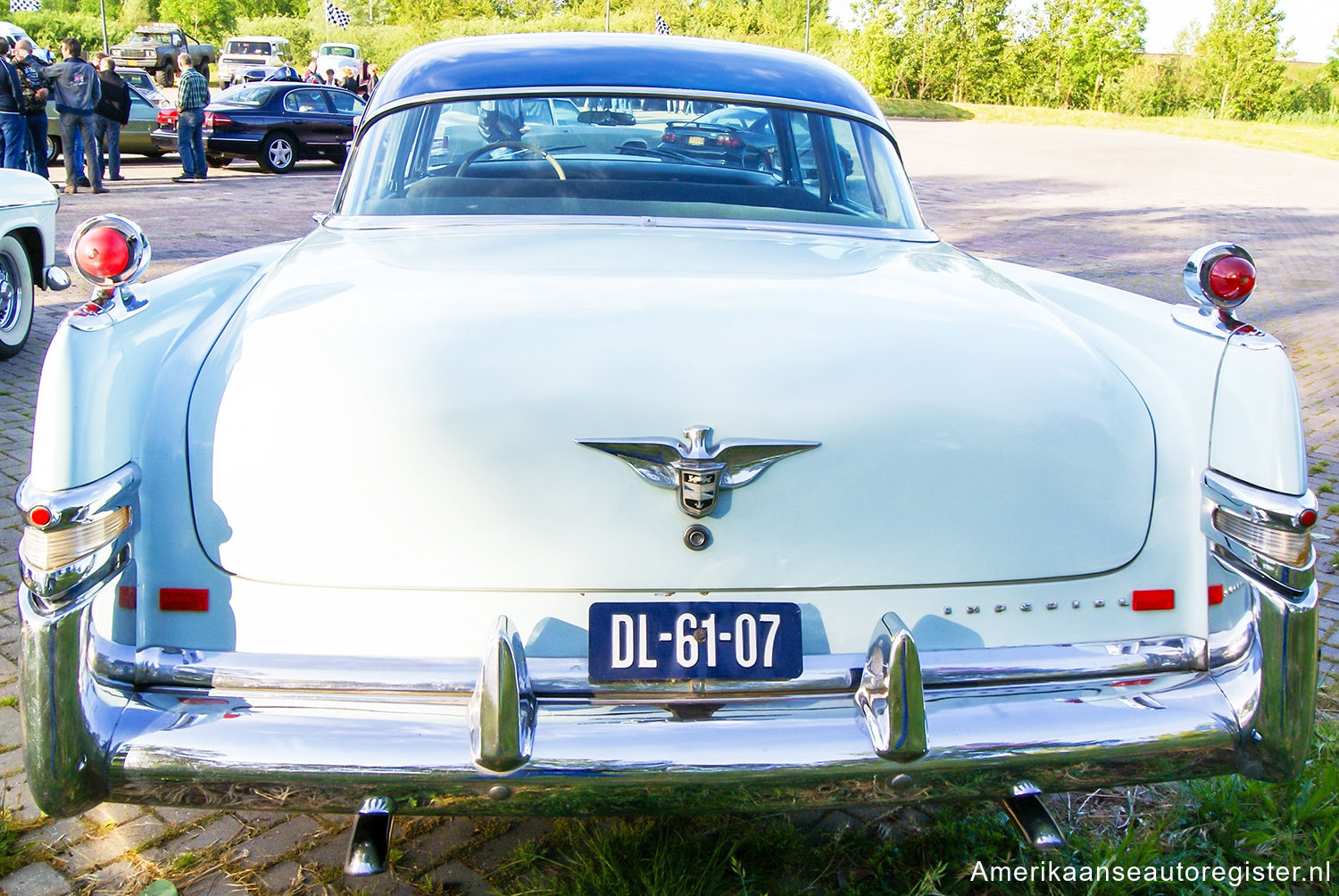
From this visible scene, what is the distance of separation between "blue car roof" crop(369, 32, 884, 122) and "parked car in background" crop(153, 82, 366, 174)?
13929 mm

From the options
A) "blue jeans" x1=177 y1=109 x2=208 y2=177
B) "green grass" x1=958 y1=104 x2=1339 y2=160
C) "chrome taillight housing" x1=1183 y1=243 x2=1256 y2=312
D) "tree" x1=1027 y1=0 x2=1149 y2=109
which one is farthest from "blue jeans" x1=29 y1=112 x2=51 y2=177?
"tree" x1=1027 y1=0 x2=1149 y2=109

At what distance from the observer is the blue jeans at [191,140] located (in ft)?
48.1

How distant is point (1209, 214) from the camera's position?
51.1 feet

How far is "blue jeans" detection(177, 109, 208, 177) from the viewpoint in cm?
1466

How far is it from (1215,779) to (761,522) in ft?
5.00

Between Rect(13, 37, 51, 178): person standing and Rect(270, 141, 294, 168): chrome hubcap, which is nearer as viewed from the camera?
Rect(13, 37, 51, 178): person standing

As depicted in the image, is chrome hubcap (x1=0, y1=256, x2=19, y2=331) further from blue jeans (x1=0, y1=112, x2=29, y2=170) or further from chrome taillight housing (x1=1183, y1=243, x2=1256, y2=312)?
blue jeans (x1=0, y1=112, x2=29, y2=170)

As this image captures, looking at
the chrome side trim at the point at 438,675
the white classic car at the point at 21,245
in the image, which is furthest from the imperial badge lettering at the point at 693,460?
the white classic car at the point at 21,245

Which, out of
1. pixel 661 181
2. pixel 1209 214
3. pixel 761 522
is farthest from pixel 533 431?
pixel 1209 214

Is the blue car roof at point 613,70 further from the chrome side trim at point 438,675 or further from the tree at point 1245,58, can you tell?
the tree at point 1245,58

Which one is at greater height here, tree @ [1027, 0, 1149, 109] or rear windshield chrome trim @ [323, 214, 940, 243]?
tree @ [1027, 0, 1149, 109]

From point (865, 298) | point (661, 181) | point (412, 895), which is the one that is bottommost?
point (412, 895)

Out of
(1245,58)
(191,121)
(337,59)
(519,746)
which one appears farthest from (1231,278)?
(1245,58)

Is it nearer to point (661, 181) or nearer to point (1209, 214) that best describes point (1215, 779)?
point (661, 181)
